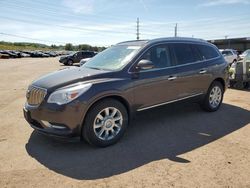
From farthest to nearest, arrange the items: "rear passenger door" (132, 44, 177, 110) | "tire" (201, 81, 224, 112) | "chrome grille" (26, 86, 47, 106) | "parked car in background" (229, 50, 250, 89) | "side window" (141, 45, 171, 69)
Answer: "parked car in background" (229, 50, 250, 89) → "tire" (201, 81, 224, 112) → "side window" (141, 45, 171, 69) → "rear passenger door" (132, 44, 177, 110) → "chrome grille" (26, 86, 47, 106)

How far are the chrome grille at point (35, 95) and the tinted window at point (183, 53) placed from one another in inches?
113

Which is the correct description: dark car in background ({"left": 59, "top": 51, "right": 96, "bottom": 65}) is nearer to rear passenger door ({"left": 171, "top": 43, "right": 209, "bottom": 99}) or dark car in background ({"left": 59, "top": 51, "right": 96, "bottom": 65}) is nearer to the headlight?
rear passenger door ({"left": 171, "top": 43, "right": 209, "bottom": 99})

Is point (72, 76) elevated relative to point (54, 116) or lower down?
elevated

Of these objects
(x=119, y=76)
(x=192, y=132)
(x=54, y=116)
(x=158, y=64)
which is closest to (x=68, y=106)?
(x=54, y=116)

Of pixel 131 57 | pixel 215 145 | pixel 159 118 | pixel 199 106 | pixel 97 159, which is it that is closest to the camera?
pixel 97 159

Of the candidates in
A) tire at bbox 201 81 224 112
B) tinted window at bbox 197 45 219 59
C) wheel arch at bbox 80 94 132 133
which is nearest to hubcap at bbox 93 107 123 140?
wheel arch at bbox 80 94 132 133

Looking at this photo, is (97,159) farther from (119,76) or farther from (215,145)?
(215,145)

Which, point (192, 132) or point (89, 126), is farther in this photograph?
point (192, 132)

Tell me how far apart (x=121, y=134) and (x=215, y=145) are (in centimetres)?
164

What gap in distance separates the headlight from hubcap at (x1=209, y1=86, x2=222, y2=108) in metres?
3.63

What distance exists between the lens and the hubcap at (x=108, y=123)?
446 cm

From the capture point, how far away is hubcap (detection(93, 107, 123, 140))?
4.46m

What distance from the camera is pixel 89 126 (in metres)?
4.29

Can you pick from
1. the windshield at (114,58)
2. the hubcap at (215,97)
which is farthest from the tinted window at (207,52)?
the windshield at (114,58)
